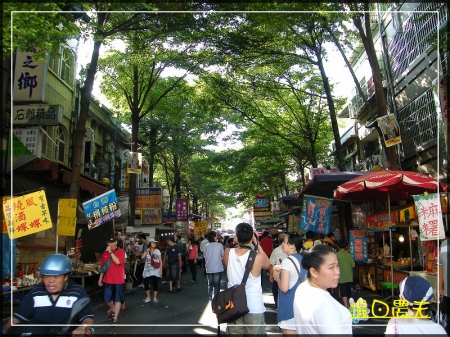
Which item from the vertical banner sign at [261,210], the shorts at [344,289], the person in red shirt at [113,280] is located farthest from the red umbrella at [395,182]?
the vertical banner sign at [261,210]

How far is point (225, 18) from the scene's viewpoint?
10.5 m

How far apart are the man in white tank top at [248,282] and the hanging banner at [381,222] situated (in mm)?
6316

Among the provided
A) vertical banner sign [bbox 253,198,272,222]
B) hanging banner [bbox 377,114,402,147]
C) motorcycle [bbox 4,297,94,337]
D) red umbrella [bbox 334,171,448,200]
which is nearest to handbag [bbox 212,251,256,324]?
motorcycle [bbox 4,297,94,337]

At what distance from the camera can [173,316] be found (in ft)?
27.6

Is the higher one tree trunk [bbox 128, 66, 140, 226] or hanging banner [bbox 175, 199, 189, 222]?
tree trunk [bbox 128, 66, 140, 226]

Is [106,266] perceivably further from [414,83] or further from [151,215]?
[151,215]

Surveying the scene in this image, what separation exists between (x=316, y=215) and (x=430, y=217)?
509cm

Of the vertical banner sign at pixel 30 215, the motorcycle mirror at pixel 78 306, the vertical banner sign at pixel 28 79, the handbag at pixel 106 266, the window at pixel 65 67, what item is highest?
the window at pixel 65 67

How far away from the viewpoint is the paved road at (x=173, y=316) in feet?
23.1

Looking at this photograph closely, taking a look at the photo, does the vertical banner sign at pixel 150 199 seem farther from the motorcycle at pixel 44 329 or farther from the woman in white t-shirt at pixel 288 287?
the motorcycle at pixel 44 329

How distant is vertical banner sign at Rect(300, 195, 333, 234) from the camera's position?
11.6 metres

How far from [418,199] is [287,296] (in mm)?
3707

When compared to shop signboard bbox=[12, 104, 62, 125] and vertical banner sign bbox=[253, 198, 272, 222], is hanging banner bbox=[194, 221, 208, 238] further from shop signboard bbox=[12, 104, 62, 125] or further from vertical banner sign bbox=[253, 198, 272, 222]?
shop signboard bbox=[12, 104, 62, 125]

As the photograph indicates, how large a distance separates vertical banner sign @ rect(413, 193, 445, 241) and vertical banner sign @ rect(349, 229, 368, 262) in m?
A: 4.40
